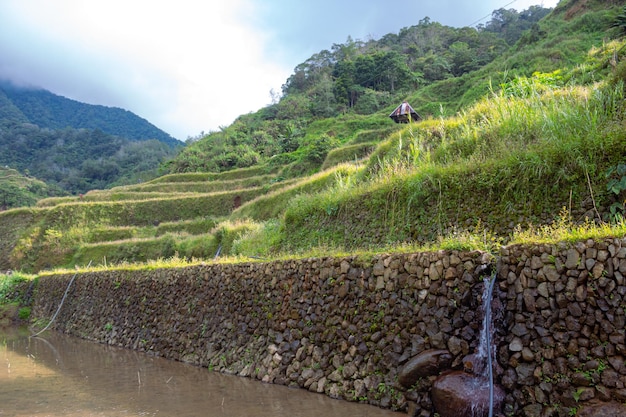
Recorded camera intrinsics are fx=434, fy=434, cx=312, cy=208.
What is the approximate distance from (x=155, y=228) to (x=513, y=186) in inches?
1104

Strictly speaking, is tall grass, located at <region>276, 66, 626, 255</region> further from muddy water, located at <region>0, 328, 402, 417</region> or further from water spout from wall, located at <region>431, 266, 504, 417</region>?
muddy water, located at <region>0, 328, 402, 417</region>

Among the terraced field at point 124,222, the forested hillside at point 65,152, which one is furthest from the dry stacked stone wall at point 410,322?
the forested hillside at point 65,152

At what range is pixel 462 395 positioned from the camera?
184 inches

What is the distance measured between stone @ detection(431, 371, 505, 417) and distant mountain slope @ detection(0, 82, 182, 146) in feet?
432

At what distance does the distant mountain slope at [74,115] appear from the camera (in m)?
131

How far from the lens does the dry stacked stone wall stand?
159 inches

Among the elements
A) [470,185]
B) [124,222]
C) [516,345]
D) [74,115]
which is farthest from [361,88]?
[74,115]

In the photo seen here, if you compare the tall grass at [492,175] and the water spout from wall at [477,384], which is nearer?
the water spout from wall at [477,384]

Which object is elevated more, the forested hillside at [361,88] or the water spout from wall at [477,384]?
the forested hillside at [361,88]

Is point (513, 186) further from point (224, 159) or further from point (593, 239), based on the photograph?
point (224, 159)

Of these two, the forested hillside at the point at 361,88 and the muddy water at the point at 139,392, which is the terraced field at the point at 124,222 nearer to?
the forested hillside at the point at 361,88

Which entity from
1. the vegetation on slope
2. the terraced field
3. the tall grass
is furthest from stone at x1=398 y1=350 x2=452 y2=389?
the terraced field

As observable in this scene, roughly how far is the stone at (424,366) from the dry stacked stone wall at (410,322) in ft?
0.13

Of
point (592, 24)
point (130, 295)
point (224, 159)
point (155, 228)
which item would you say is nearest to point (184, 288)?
point (130, 295)
